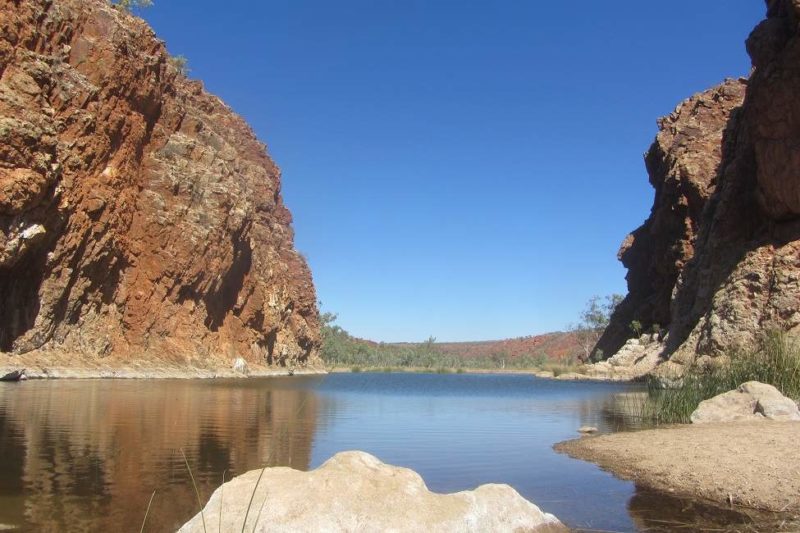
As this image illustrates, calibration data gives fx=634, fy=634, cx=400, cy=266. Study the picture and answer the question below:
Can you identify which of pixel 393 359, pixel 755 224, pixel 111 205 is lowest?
pixel 393 359

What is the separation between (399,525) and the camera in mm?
6102

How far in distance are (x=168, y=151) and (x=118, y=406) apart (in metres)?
41.8

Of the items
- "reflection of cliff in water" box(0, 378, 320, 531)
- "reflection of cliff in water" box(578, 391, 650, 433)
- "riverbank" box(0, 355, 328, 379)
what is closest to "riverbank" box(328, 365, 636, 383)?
"reflection of cliff in water" box(578, 391, 650, 433)

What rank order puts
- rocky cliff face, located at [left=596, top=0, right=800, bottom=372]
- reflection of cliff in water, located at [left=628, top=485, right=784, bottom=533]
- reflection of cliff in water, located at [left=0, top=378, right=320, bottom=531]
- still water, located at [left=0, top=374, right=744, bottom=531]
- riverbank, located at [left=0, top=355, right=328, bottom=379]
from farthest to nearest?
riverbank, located at [left=0, top=355, right=328, bottom=379] < rocky cliff face, located at [left=596, top=0, right=800, bottom=372] < still water, located at [left=0, top=374, right=744, bottom=531] < reflection of cliff in water, located at [left=0, top=378, right=320, bottom=531] < reflection of cliff in water, located at [left=628, top=485, right=784, bottom=533]

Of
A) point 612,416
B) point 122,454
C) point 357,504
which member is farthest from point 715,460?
point 612,416

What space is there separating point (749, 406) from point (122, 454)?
16.5 meters

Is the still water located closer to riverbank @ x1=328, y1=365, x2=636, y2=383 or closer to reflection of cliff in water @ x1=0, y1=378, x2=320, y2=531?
reflection of cliff in water @ x1=0, y1=378, x2=320, y2=531

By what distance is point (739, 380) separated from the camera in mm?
22047

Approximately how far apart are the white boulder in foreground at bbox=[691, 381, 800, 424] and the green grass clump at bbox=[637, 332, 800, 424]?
1593 millimetres

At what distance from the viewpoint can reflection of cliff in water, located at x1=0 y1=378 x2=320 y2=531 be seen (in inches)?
348

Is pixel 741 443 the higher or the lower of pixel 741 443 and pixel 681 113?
the lower

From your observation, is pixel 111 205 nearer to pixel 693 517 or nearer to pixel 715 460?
pixel 715 460

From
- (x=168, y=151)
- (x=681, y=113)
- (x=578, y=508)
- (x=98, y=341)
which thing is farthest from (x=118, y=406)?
(x=681, y=113)

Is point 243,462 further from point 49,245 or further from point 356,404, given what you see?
point 49,245
